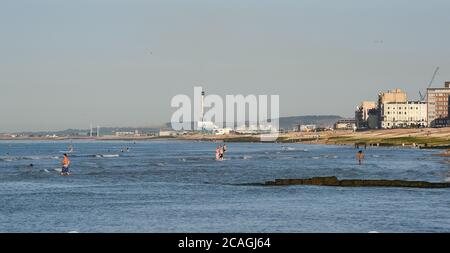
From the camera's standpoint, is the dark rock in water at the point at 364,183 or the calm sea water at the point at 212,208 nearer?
the calm sea water at the point at 212,208

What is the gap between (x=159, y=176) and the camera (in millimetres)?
A: 101438

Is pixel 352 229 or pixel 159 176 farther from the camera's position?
pixel 159 176

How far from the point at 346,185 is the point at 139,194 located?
722 inches

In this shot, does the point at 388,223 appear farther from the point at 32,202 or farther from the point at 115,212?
the point at 32,202

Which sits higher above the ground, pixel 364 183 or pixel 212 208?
pixel 364 183

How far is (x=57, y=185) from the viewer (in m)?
85.1

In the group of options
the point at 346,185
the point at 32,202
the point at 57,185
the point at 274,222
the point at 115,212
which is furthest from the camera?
the point at 57,185

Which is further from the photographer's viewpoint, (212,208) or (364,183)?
(364,183)

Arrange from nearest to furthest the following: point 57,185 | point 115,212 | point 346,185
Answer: point 115,212 < point 346,185 < point 57,185

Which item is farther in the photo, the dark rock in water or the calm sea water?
the dark rock in water
